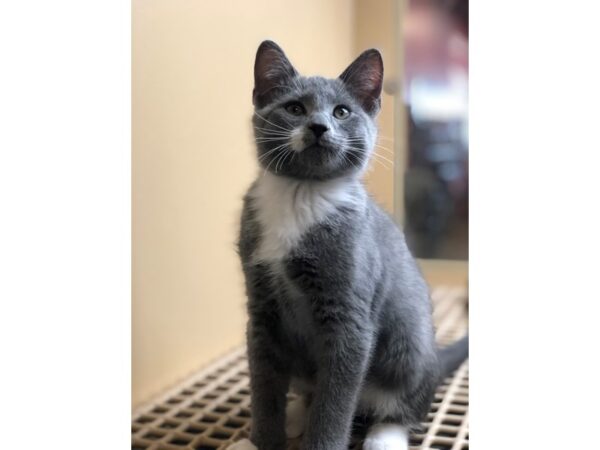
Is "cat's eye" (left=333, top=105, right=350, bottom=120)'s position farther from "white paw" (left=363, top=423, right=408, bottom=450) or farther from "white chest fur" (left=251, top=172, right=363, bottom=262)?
"white paw" (left=363, top=423, right=408, bottom=450)

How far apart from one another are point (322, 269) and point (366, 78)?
0.28 metres

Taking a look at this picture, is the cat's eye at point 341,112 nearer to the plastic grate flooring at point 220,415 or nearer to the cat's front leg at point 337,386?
the cat's front leg at point 337,386

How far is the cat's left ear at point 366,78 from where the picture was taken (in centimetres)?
84

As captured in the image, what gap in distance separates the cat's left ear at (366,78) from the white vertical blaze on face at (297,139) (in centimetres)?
11

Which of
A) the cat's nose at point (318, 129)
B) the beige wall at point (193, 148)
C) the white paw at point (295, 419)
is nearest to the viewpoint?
the cat's nose at point (318, 129)

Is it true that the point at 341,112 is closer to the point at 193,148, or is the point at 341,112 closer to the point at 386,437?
the point at 193,148

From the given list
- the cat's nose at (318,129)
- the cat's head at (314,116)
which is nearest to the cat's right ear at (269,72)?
the cat's head at (314,116)

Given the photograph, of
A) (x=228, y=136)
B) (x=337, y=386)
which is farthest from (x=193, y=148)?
(x=337, y=386)
